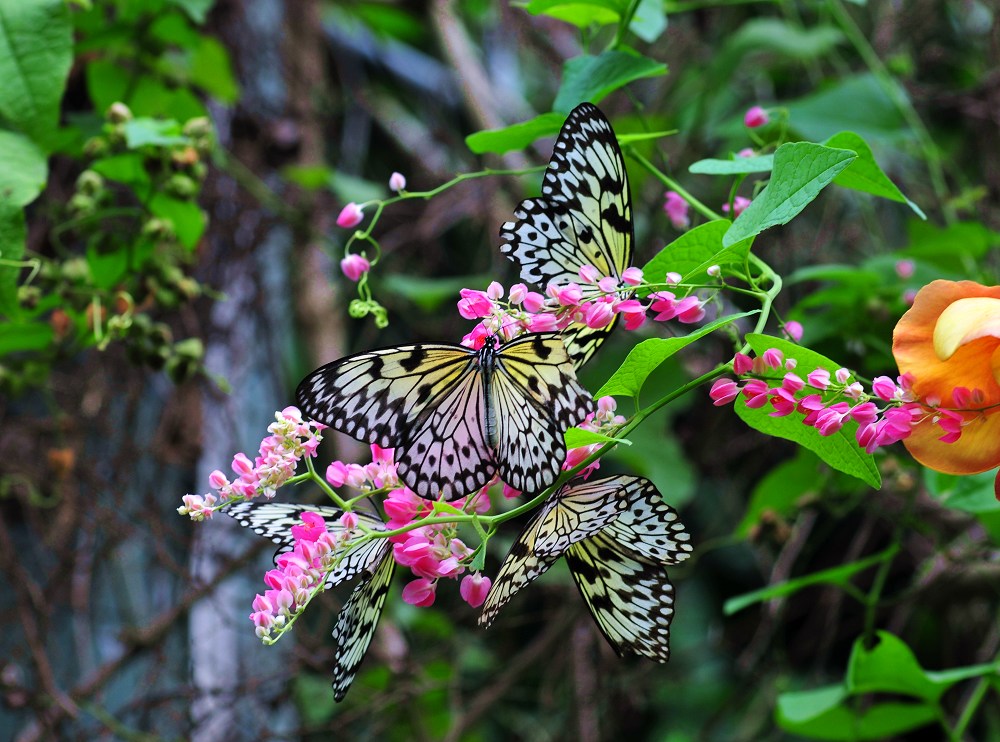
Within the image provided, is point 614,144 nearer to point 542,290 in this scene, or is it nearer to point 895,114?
point 542,290

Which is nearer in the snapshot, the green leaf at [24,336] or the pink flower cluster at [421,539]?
the pink flower cluster at [421,539]

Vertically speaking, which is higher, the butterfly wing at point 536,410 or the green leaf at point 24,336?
the butterfly wing at point 536,410

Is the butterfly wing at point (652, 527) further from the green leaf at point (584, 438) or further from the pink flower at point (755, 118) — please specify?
the pink flower at point (755, 118)

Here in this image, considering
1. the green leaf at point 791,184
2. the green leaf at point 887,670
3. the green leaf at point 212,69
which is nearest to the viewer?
the green leaf at point 791,184

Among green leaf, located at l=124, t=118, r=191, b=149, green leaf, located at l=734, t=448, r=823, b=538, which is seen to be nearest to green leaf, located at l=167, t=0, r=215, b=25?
green leaf, located at l=124, t=118, r=191, b=149

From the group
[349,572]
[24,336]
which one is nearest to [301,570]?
[349,572]

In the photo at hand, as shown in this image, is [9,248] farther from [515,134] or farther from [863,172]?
[863,172]

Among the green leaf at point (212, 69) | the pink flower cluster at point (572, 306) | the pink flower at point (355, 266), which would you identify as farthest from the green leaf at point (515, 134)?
the green leaf at point (212, 69)
